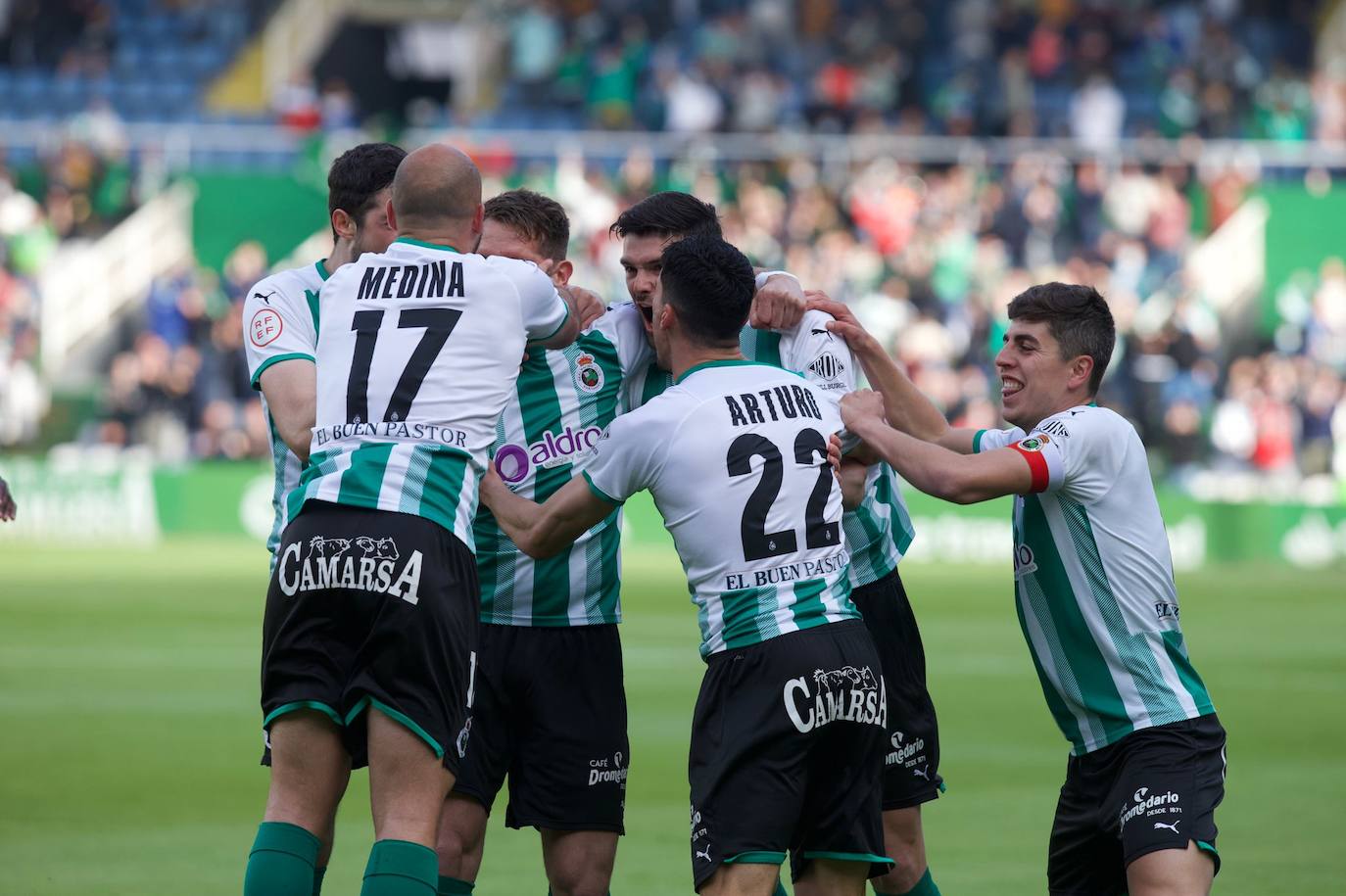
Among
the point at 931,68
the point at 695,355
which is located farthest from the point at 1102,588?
the point at 931,68

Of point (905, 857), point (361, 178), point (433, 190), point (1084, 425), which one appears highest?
point (361, 178)

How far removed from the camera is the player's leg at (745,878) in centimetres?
485

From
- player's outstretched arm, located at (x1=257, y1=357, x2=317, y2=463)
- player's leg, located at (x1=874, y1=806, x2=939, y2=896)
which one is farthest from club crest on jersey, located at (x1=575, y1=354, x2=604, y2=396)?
player's leg, located at (x1=874, y1=806, x2=939, y2=896)

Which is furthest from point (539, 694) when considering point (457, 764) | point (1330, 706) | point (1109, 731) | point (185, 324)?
point (185, 324)

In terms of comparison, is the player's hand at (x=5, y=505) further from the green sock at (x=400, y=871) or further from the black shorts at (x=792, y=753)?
the black shorts at (x=792, y=753)

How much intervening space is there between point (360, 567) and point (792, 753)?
3.95 feet

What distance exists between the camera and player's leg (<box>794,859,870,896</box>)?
5051mm

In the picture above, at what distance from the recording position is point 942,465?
5.29m

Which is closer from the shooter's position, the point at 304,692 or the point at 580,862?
the point at 304,692

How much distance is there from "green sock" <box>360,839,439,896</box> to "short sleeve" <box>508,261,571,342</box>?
1.41 meters

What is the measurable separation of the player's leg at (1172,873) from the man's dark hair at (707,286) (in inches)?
71.0

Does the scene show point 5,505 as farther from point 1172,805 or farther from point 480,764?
point 1172,805

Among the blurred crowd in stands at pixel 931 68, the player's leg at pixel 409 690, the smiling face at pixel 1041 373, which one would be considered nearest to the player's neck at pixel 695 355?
the player's leg at pixel 409 690

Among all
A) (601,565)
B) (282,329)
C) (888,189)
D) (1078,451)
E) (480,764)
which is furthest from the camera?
(888,189)
